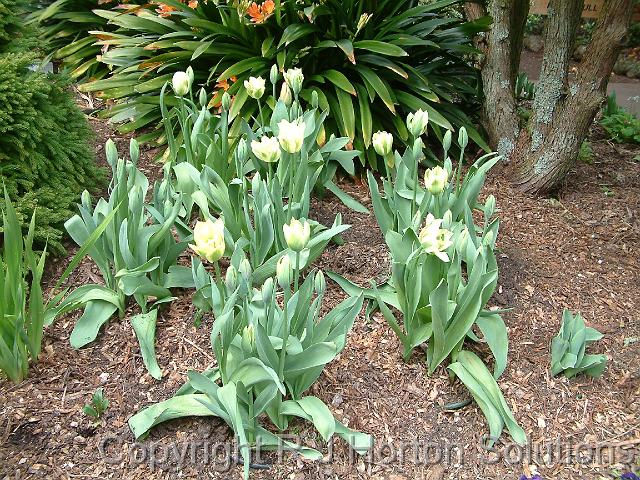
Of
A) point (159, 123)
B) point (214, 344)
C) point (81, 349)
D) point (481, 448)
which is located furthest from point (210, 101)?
point (481, 448)

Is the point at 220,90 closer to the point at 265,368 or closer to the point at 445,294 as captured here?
the point at 445,294

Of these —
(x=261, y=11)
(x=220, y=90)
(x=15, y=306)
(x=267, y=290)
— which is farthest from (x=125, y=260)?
(x=261, y=11)

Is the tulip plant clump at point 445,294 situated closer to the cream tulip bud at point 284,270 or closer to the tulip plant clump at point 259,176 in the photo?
the tulip plant clump at point 259,176

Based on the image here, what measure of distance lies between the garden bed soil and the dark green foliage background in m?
0.28

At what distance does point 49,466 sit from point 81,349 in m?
0.49

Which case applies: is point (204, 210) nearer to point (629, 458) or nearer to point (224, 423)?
point (224, 423)

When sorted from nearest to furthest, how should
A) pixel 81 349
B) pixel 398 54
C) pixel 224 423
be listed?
1. pixel 224 423
2. pixel 81 349
3. pixel 398 54

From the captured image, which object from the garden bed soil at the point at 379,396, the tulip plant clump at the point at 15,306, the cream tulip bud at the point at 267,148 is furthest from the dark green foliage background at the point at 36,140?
the cream tulip bud at the point at 267,148

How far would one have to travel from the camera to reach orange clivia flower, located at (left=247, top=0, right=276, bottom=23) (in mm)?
3562

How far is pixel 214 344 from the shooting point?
6.26 ft

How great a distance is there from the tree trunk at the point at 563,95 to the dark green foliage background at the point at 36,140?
2.30 metres

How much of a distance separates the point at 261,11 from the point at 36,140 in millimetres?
1491

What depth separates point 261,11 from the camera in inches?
142

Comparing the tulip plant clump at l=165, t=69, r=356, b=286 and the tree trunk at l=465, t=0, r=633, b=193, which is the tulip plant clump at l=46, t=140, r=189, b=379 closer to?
Answer: the tulip plant clump at l=165, t=69, r=356, b=286
